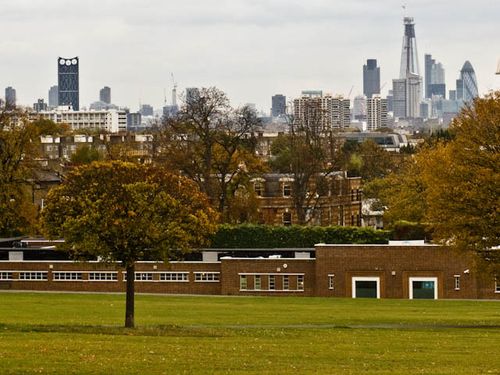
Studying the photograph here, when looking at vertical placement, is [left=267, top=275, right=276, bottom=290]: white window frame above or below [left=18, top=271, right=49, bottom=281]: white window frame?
below

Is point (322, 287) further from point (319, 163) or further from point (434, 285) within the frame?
point (319, 163)

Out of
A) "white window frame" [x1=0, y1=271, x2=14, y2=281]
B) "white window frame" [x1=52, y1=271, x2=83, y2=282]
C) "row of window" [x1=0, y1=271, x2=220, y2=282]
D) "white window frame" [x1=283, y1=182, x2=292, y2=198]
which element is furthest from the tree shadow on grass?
"white window frame" [x1=283, y1=182, x2=292, y2=198]

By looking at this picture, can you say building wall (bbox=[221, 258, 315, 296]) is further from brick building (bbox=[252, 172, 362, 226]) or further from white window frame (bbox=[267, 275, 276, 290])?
brick building (bbox=[252, 172, 362, 226])

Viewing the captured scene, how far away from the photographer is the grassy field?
116 feet

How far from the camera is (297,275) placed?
8112 centimetres

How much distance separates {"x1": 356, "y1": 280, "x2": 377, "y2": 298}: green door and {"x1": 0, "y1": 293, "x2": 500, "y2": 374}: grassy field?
745 centimetres

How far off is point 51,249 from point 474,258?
33641mm

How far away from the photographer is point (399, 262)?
80000 millimetres

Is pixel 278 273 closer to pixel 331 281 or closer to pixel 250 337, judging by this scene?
pixel 331 281

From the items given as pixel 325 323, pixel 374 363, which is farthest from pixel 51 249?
pixel 374 363

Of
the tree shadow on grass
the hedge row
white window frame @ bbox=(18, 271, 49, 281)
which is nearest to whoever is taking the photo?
the tree shadow on grass

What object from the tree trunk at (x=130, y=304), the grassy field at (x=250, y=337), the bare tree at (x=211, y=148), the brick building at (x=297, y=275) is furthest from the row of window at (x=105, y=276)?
the tree trunk at (x=130, y=304)

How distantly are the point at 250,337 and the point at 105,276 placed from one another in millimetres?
37861

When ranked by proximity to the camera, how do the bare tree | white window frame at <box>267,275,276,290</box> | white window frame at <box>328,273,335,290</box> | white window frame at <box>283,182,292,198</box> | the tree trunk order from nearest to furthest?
the tree trunk, white window frame at <box>328,273,335,290</box>, white window frame at <box>267,275,276,290</box>, the bare tree, white window frame at <box>283,182,292,198</box>
